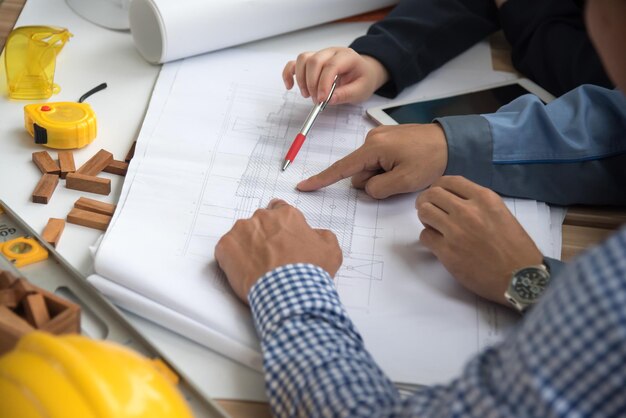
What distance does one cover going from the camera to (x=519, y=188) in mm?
1008

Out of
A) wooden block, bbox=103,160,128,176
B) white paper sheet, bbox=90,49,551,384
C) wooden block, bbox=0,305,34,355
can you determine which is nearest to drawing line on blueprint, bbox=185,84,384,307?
white paper sheet, bbox=90,49,551,384

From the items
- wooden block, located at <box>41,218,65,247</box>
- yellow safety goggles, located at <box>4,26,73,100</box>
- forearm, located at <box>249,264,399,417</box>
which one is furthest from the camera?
yellow safety goggles, located at <box>4,26,73,100</box>

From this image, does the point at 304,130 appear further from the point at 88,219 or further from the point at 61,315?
the point at 61,315

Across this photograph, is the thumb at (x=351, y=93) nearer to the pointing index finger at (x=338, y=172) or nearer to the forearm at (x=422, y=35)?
the forearm at (x=422, y=35)

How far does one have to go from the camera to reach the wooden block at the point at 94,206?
36.1 inches

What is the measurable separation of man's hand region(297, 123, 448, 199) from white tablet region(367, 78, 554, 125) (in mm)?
140

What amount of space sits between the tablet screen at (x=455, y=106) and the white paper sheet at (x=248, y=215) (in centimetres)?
7

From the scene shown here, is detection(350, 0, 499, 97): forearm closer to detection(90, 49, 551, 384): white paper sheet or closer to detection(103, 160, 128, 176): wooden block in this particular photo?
detection(90, 49, 551, 384): white paper sheet

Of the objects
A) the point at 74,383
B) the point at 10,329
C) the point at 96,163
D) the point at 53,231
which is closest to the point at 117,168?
the point at 96,163

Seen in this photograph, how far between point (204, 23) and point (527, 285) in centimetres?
66

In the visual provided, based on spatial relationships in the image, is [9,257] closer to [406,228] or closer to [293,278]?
[293,278]

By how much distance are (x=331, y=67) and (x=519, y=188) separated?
0.32 metres

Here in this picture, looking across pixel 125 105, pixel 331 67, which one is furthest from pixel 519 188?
pixel 125 105

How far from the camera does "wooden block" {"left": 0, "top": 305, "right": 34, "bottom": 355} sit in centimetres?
67
